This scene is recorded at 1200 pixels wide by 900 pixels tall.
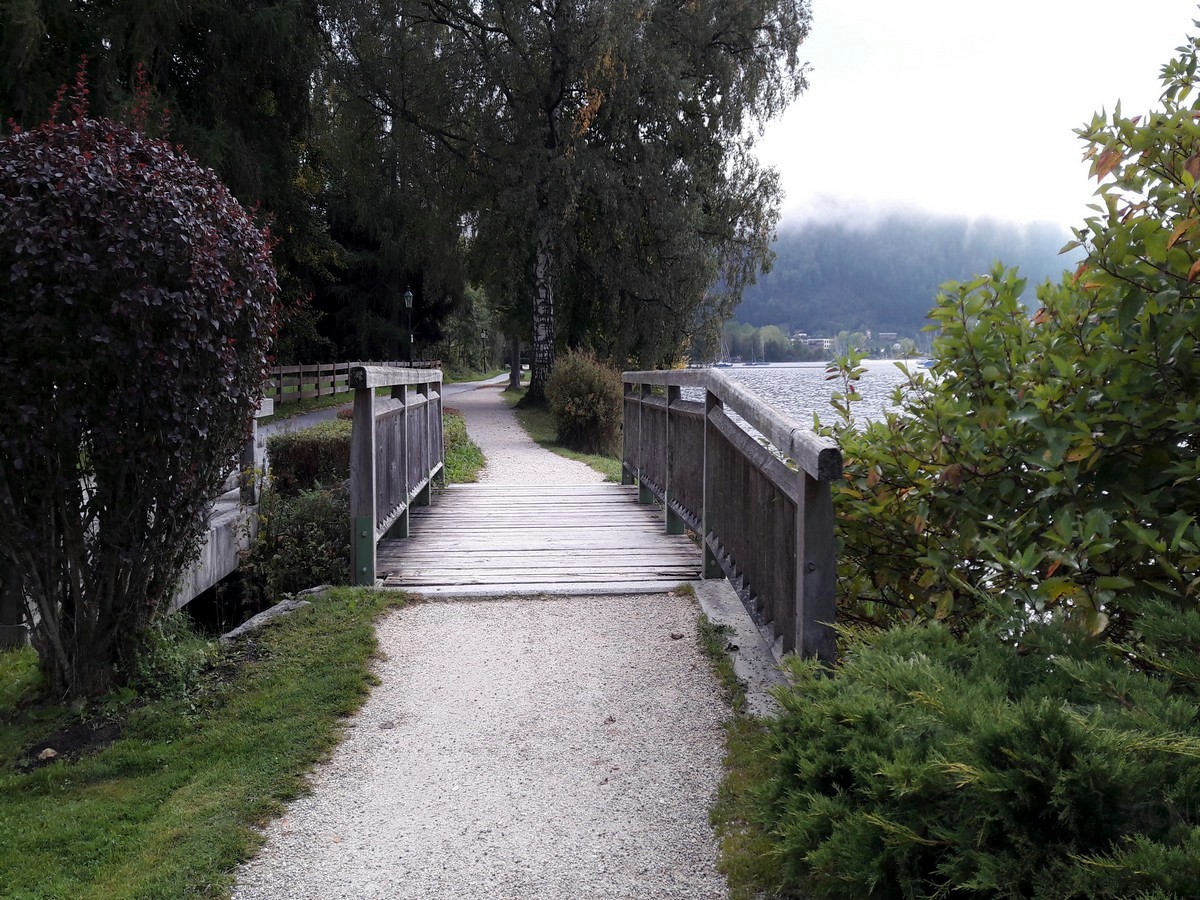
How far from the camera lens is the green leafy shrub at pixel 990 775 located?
70.3 inches

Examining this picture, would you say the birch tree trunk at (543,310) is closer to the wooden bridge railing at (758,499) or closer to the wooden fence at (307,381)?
the wooden fence at (307,381)

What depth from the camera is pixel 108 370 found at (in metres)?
3.80

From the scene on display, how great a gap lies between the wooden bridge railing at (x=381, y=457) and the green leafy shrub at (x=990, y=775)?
147 inches

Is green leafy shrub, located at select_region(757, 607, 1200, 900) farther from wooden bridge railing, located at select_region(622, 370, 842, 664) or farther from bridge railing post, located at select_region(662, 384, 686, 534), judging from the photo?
bridge railing post, located at select_region(662, 384, 686, 534)

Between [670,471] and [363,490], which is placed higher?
[363,490]

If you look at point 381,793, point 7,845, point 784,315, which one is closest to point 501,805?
point 381,793

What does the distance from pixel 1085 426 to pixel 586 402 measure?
16.8 m

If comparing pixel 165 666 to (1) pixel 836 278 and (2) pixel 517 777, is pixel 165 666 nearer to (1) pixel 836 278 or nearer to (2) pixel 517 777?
(2) pixel 517 777

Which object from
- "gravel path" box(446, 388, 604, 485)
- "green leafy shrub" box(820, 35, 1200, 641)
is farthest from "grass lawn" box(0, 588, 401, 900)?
"gravel path" box(446, 388, 604, 485)

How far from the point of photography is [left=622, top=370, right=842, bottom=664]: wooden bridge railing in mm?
3199

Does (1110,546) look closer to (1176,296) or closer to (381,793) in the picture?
(1176,296)

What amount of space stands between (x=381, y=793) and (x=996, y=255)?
282cm

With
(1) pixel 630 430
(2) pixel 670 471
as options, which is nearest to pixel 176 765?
(2) pixel 670 471

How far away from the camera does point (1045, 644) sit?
240 cm
